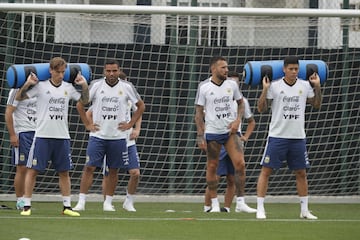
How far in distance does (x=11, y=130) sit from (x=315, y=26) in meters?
5.52

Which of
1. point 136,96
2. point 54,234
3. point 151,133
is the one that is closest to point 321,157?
point 151,133

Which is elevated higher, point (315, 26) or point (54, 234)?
point (315, 26)

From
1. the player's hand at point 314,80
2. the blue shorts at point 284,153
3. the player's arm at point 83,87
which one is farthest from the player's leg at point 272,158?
the player's arm at point 83,87

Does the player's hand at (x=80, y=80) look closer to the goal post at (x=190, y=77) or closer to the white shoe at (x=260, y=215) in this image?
the white shoe at (x=260, y=215)

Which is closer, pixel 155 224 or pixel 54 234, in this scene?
pixel 54 234

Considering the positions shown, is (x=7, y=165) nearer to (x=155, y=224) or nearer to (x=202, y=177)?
(x=202, y=177)

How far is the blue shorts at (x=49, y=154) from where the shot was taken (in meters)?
14.8

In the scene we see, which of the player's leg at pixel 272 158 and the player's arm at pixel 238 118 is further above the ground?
the player's arm at pixel 238 118

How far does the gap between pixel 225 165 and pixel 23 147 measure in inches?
112

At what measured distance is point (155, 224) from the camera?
44.9ft

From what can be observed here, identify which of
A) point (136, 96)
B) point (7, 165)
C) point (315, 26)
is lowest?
point (7, 165)

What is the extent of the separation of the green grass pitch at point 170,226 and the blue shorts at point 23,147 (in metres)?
0.80

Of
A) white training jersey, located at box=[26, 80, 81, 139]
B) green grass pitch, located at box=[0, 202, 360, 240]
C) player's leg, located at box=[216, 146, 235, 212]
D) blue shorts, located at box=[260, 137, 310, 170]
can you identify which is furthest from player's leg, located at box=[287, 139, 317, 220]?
white training jersey, located at box=[26, 80, 81, 139]

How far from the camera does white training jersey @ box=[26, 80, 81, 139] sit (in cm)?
1489
